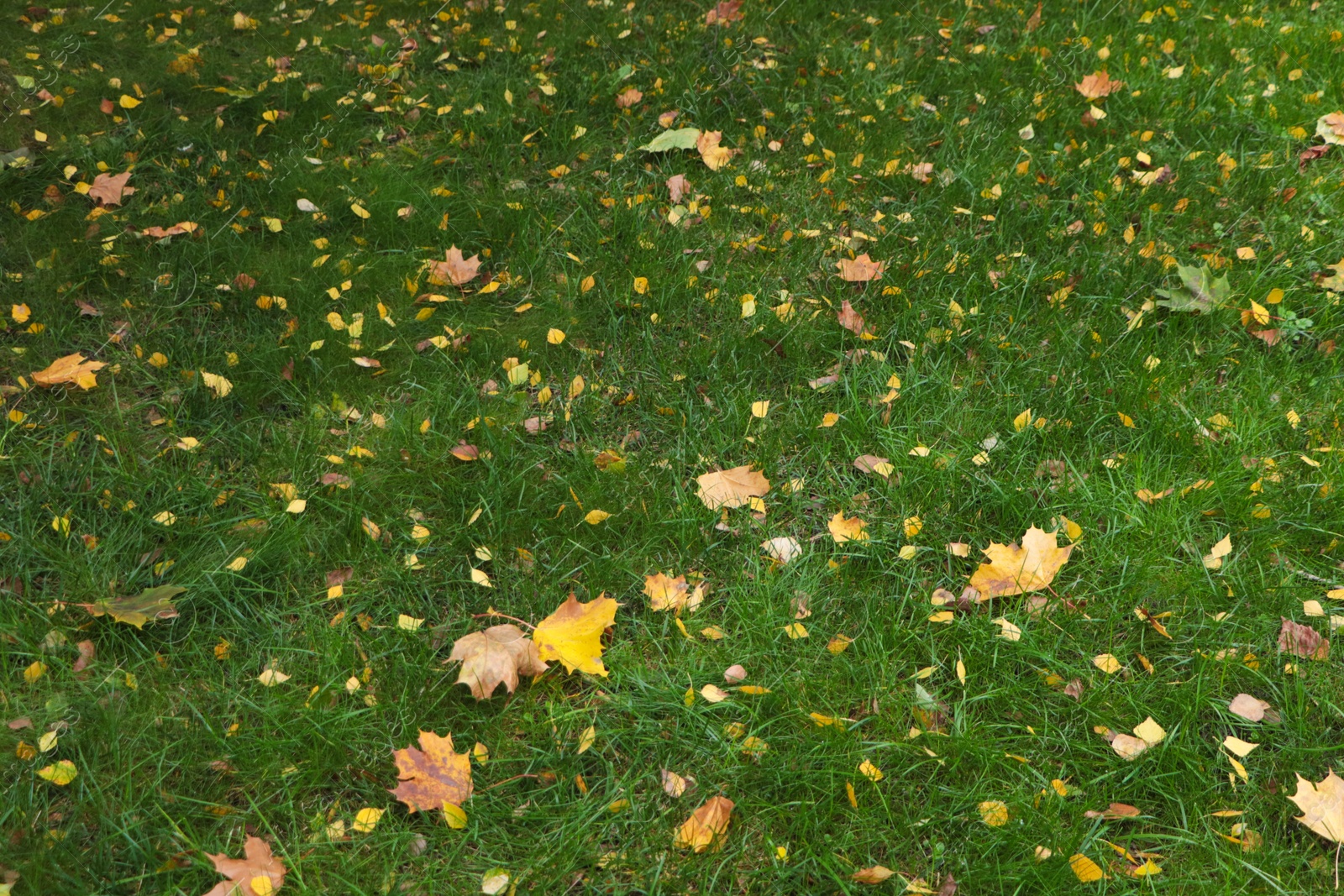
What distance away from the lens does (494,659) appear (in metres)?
1.97

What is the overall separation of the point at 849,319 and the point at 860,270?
24 cm

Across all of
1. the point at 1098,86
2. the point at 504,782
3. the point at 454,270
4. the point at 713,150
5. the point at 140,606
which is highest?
the point at 1098,86

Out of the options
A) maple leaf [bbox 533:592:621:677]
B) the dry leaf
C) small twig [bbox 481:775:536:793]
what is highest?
maple leaf [bbox 533:592:621:677]

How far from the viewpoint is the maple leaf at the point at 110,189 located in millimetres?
3340

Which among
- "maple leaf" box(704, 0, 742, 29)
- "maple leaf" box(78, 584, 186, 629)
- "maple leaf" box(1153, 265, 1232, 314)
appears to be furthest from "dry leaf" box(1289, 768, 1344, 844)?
"maple leaf" box(704, 0, 742, 29)

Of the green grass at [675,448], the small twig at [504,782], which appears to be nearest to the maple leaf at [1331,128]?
the green grass at [675,448]

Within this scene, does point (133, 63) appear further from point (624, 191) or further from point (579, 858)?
point (579, 858)

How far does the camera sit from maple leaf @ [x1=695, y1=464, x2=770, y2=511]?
7.72 feet

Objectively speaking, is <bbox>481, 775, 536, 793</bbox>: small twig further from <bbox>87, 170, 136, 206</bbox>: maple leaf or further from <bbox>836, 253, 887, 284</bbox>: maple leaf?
<bbox>87, 170, 136, 206</bbox>: maple leaf

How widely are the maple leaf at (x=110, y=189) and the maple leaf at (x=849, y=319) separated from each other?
2.61 metres

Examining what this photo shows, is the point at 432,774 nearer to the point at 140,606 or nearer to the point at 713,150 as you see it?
the point at 140,606

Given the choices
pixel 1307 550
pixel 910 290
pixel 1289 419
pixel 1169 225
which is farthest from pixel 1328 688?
pixel 1169 225

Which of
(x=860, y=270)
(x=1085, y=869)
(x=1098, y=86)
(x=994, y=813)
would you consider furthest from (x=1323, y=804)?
(x=1098, y=86)

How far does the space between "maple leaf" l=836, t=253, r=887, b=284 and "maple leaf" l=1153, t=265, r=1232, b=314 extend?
0.84 metres
